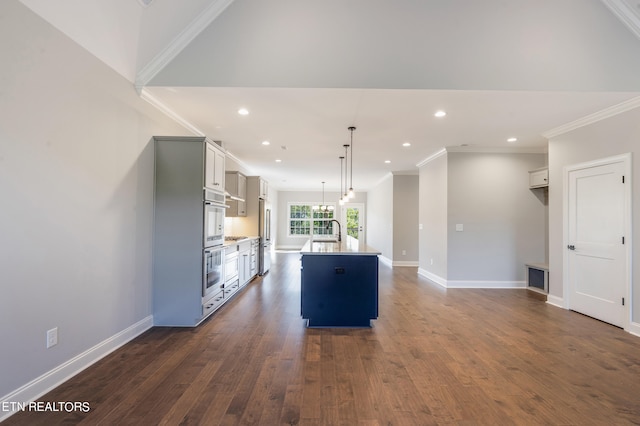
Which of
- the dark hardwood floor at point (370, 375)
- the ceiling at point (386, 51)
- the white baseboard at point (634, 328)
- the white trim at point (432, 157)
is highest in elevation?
the ceiling at point (386, 51)

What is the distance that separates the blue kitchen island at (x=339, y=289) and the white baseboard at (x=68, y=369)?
1.80 m

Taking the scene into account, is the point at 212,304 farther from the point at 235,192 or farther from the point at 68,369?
the point at 235,192

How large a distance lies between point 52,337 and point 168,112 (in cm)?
261

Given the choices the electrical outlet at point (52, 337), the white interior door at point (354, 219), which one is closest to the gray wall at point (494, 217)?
the electrical outlet at point (52, 337)

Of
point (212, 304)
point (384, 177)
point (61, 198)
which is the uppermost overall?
point (384, 177)

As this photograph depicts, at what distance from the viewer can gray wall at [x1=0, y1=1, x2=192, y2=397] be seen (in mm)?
1821

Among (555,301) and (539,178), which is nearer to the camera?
(555,301)

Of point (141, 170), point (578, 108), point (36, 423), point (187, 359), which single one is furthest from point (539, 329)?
point (141, 170)

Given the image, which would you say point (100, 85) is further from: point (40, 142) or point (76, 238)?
point (76, 238)

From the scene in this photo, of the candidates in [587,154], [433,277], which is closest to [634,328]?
[587,154]

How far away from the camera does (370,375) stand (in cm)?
234

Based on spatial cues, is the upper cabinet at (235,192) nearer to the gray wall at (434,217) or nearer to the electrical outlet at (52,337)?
the electrical outlet at (52,337)

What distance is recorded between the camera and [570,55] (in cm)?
312

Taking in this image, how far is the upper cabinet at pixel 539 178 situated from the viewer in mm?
5025
